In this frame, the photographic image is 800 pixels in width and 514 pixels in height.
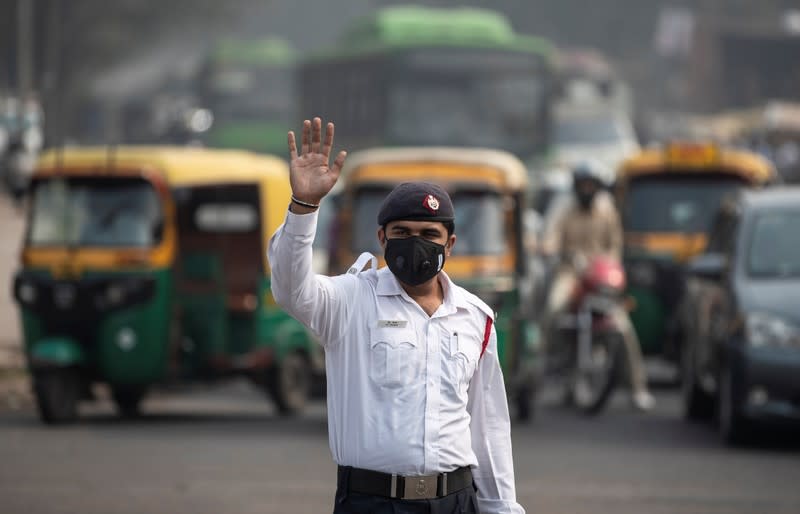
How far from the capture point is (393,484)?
5445 millimetres

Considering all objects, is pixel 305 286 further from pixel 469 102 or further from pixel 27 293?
pixel 469 102

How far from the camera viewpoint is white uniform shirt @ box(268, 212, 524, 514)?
5457 millimetres

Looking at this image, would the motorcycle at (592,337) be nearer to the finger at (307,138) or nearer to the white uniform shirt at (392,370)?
the white uniform shirt at (392,370)

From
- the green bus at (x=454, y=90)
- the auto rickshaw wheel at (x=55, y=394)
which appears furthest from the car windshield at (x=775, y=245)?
the green bus at (x=454, y=90)

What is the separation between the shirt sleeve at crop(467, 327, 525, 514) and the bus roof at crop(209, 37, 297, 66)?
39151 millimetres

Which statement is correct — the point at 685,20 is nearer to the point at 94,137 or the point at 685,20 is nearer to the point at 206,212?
the point at 94,137

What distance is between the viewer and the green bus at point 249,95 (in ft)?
141

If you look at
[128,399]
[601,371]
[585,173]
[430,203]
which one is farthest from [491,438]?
[128,399]

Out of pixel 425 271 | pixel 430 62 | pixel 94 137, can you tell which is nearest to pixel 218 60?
pixel 430 62

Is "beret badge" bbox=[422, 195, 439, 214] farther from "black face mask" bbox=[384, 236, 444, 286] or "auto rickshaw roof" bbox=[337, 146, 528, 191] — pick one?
"auto rickshaw roof" bbox=[337, 146, 528, 191]

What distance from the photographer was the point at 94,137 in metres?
71.8

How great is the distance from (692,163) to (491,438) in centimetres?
1337

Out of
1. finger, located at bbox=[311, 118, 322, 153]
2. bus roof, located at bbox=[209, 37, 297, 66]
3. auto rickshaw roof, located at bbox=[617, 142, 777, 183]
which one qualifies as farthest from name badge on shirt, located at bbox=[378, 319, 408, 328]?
bus roof, located at bbox=[209, 37, 297, 66]

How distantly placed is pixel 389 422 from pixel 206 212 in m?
10.4
